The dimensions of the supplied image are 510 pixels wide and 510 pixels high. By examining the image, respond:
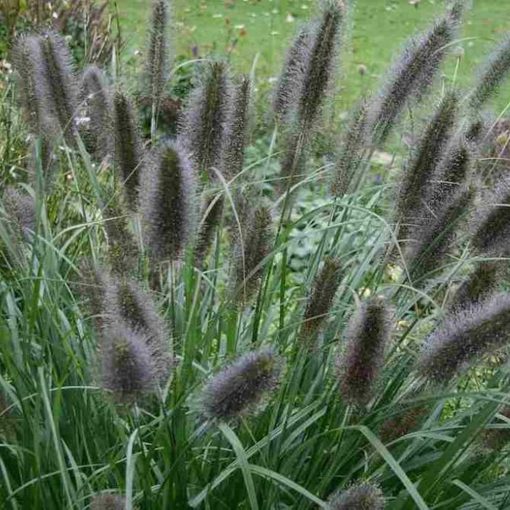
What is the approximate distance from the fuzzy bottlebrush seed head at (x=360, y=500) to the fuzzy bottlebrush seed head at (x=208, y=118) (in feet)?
3.00

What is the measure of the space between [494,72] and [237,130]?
27.7 inches

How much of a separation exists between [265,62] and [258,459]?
6.70 m

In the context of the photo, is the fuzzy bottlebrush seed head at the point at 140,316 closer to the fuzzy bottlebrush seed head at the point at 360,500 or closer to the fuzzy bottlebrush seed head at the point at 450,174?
the fuzzy bottlebrush seed head at the point at 360,500

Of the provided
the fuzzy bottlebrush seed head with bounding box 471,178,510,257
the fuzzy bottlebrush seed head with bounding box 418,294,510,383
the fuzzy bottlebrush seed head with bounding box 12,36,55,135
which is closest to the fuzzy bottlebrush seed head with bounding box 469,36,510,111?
the fuzzy bottlebrush seed head with bounding box 471,178,510,257

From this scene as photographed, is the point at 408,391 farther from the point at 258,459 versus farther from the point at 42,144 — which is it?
the point at 42,144

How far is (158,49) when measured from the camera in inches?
94.9

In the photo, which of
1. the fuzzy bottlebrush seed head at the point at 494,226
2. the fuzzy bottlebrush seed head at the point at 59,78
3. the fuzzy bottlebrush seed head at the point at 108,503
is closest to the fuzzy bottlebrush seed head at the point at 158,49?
the fuzzy bottlebrush seed head at the point at 59,78

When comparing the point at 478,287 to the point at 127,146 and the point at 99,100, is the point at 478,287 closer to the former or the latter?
the point at 127,146

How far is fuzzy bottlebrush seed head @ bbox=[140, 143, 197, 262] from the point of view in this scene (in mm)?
1730

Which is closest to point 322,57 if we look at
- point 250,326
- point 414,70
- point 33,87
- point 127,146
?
point 414,70

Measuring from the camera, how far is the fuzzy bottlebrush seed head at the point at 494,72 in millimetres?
2359

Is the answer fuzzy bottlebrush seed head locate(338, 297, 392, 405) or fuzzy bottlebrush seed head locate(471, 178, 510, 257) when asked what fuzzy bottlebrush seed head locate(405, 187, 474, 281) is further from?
fuzzy bottlebrush seed head locate(338, 297, 392, 405)

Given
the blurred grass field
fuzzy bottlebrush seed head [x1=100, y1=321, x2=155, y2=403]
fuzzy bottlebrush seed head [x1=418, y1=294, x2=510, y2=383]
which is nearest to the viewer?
fuzzy bottlebrush seed head [x1=100, y1=321, x2=155, y2=403]

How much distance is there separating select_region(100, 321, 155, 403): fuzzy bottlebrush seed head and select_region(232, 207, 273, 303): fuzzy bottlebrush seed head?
0.52m
